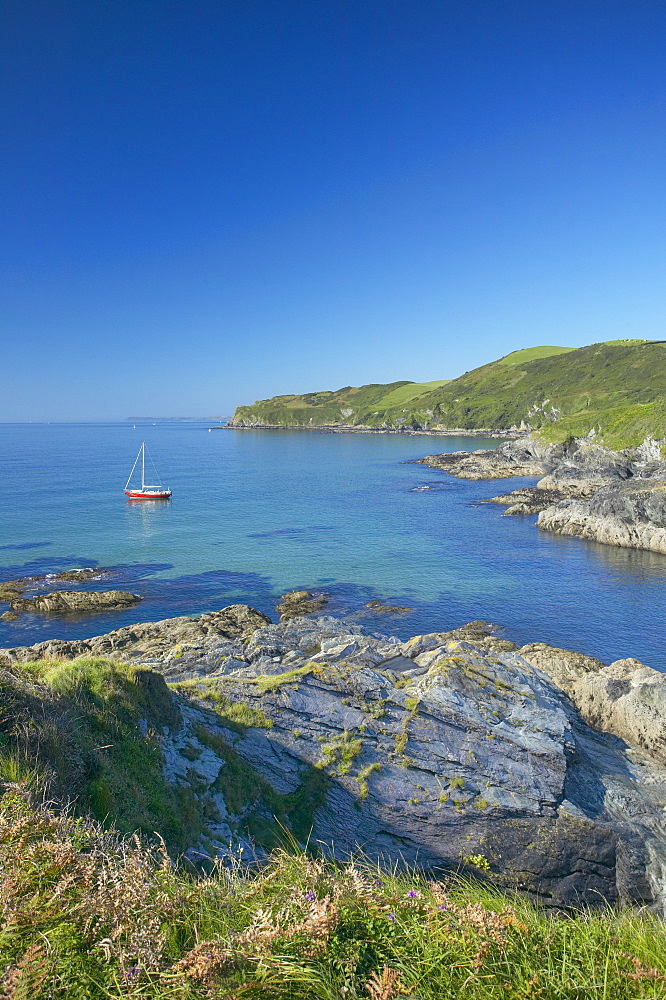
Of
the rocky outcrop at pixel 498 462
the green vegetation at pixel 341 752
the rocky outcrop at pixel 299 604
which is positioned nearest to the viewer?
the green vegetation at pixel 341 752

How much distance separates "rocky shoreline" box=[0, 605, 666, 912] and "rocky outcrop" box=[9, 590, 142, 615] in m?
27.4

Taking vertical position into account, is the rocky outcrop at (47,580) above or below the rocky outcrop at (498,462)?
below

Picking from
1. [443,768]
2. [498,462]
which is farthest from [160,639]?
[498,462]

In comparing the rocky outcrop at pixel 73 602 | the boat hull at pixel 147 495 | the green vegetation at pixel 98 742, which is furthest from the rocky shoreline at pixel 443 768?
the boat hull at pixel 147 495

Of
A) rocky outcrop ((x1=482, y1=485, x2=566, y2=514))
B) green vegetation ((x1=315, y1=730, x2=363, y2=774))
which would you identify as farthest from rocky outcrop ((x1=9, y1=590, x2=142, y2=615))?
rocky outcrop ((x1=482, y1=485, x2=566, y2=514))

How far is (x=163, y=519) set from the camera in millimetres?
68750

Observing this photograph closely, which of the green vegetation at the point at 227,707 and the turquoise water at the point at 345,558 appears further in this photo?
the turquoise water at the point at 345,558

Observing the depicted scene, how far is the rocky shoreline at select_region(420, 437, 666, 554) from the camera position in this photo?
5698 centimetres

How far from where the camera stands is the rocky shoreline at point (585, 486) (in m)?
57.0

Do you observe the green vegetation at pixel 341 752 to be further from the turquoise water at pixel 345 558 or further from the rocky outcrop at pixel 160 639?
the turquoise water at pixel 345 558

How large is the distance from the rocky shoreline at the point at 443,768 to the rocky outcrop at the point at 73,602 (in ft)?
89.9

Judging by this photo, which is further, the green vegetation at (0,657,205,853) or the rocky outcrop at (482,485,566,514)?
the rocky outcrop at (482,485,566,514)

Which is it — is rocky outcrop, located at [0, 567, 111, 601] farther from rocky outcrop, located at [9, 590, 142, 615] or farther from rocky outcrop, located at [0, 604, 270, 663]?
rocky outcrop, located at [0, 604, 270, 663]

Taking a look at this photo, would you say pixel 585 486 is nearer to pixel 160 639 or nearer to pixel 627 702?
pixel 627 702
